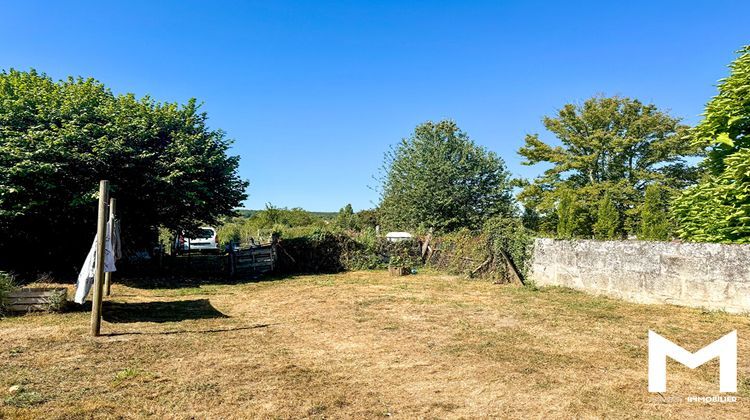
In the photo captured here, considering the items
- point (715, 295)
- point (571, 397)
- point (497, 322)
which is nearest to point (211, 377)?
point (571, 397)

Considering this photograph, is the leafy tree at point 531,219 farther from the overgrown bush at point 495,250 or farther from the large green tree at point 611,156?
the overgrown bush at point 495,250

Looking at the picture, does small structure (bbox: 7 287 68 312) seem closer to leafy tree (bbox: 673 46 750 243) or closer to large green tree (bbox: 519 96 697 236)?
leafy tree (bbox: 673 46 750 243)

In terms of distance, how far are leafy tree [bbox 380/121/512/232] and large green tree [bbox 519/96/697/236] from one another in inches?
110

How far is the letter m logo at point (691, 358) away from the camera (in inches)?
203

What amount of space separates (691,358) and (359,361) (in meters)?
4.70

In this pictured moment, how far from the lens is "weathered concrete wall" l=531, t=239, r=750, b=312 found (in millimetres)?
9086

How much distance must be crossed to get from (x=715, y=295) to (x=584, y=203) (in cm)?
1679

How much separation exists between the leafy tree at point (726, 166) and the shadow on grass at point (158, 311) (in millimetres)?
11551

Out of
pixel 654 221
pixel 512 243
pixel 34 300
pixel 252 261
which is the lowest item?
pixel 34 300

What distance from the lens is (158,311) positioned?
388 inches

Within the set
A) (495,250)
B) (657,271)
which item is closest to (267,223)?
(495,250)

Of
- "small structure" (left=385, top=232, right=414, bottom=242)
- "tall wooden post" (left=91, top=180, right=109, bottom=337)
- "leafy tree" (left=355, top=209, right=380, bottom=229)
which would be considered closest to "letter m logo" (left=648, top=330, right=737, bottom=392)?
"tall wooden post" (left=91, top=180, right=109, bottom=337)

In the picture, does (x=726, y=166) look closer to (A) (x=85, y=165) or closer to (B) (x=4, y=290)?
(B) (x=4, y=290)

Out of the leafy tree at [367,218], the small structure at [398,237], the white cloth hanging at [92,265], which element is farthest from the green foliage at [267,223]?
the white cloth hanging at [92,265]
